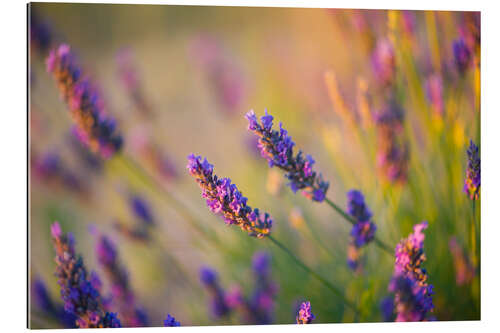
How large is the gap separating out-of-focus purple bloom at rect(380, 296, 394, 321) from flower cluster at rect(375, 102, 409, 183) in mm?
418

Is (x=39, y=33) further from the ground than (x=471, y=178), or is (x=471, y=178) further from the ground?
(x=39, y=33)

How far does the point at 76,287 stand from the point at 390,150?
110 centimetres

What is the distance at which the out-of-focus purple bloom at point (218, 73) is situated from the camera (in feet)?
7.23

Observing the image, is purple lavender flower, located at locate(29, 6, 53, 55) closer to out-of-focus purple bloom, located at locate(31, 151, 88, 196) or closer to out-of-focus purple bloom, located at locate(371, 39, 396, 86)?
out-of-focus purple bloom, located at locate(31, 151, 88, 196)

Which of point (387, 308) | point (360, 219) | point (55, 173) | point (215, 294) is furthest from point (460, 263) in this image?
point (55, 173)

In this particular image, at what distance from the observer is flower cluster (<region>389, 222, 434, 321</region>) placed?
1.26 m

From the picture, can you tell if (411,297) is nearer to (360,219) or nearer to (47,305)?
(360,219)

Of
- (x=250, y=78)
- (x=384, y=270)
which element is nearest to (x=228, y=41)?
(x=250, y=78)

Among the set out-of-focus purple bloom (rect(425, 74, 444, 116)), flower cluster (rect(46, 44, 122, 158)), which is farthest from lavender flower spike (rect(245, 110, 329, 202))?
out-of-focus purple bloom (rect(425, 74, 444, 116))

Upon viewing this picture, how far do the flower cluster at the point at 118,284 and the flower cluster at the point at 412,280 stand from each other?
0.85m

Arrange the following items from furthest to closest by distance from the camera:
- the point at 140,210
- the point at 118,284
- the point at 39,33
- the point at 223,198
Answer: the point at 140,210
the point at 39,33
the point at 118,284
the point at 223,198

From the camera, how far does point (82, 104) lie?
145 cm

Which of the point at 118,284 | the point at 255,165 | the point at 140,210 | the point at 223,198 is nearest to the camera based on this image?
the point at 223,198

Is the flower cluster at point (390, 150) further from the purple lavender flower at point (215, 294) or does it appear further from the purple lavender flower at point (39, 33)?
the purple lavender flower at point (39, 33)
